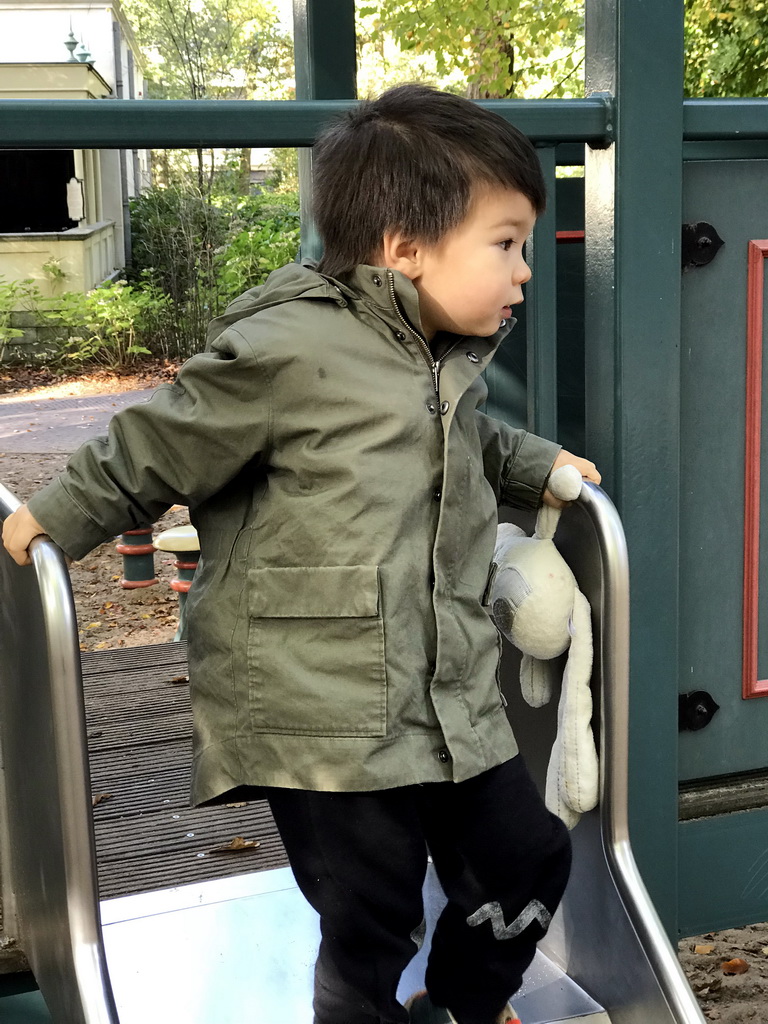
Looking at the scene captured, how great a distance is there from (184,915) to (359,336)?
3.57 ft

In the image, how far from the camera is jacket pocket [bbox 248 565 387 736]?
1.52 metres

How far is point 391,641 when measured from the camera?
5.05ft

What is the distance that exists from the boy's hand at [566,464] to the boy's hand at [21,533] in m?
0.73

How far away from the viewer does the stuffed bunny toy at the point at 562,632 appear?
5.75 ft

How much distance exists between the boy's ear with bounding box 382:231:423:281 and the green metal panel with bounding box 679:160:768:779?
658mm

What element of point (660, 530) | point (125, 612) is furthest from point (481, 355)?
point (125, 612)

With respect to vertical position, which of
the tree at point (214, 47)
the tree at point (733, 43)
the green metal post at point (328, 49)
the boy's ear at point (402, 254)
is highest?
the tree at point (214, 47)

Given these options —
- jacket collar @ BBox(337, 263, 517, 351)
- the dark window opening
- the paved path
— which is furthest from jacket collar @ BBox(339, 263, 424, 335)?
the dark window opening

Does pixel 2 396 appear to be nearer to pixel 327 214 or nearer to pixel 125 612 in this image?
pixel 125 612

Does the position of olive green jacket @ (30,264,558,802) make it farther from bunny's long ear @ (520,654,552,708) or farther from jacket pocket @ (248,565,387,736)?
bunny's long ear @ (520,654,552,708)

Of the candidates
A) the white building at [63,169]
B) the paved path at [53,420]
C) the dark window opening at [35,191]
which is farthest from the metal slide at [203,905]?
the dark window opening at [35,191]

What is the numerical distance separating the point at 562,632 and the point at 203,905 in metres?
0.85

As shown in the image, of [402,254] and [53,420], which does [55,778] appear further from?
[53,420]

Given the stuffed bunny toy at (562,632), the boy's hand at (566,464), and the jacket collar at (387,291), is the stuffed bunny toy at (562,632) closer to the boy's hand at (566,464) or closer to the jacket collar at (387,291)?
the boy's hand at (566,464)
